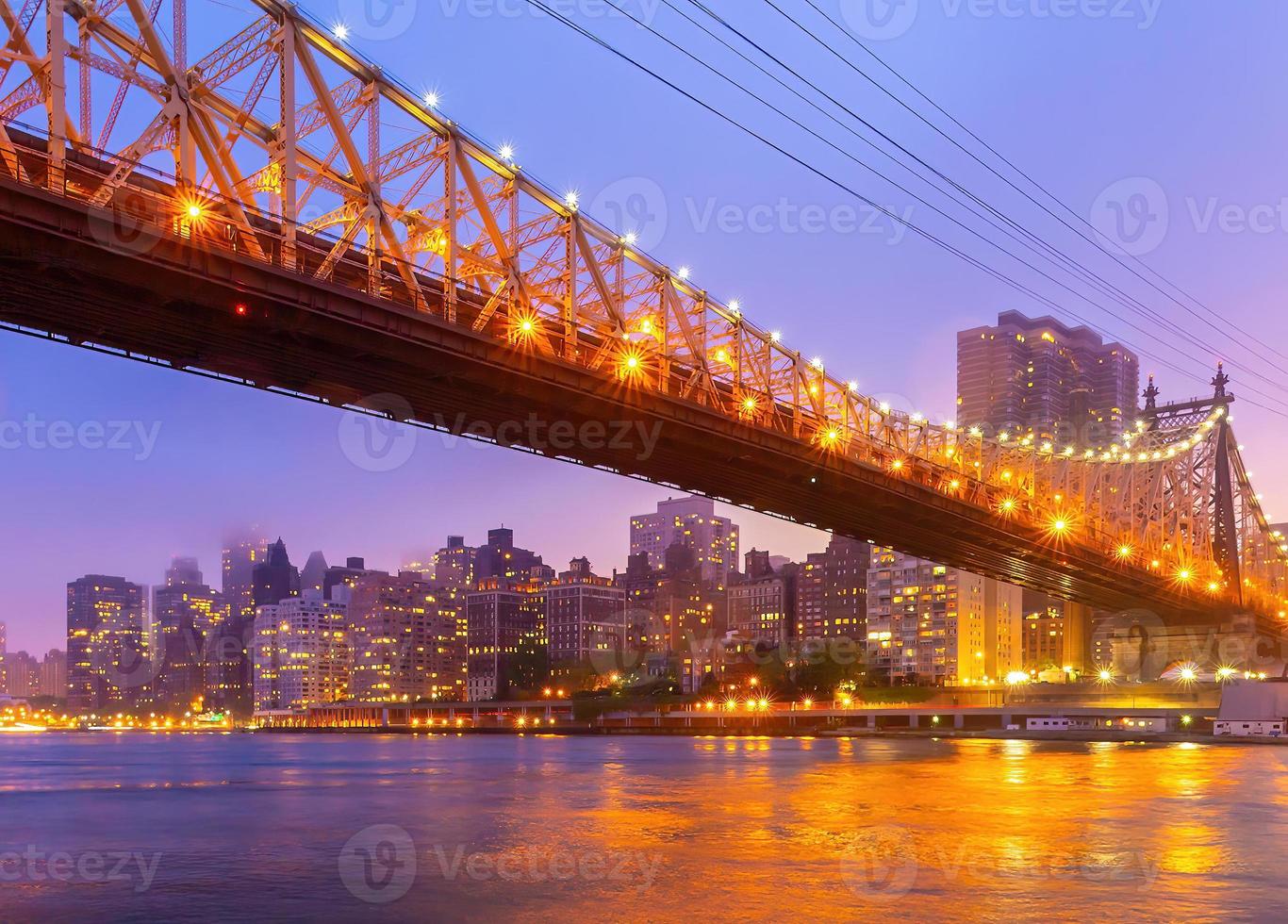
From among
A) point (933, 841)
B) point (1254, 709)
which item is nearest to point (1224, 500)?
point (1254, 709)

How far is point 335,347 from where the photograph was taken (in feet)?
138

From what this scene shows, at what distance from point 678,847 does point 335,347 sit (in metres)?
19.5

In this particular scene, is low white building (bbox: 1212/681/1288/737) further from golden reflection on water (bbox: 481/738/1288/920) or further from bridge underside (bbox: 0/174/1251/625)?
bridge underside (bbox: 0/174/1251/625)

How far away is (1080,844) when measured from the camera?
3241 cm

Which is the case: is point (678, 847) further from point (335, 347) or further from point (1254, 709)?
point (1254, 709)

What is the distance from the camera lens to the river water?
25.0 meters

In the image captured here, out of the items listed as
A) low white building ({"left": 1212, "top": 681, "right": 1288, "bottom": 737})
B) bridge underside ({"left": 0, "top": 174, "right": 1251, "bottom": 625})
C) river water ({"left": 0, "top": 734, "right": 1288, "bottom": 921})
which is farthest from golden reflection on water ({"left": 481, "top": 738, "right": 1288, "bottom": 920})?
low white building ({"left": 1212, "top": 681, "right": 1288, "bottom": 737})

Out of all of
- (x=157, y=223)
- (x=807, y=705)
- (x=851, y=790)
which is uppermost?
(x=157, y=223)

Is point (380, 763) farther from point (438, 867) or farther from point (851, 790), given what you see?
point (438, 867)

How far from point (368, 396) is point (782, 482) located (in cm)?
2805

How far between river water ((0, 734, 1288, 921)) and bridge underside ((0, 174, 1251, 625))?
15.0 m

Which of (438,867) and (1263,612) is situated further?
(1263,612)

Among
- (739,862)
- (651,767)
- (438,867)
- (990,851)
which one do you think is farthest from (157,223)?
(651,767)

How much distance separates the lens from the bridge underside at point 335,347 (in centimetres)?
3438
